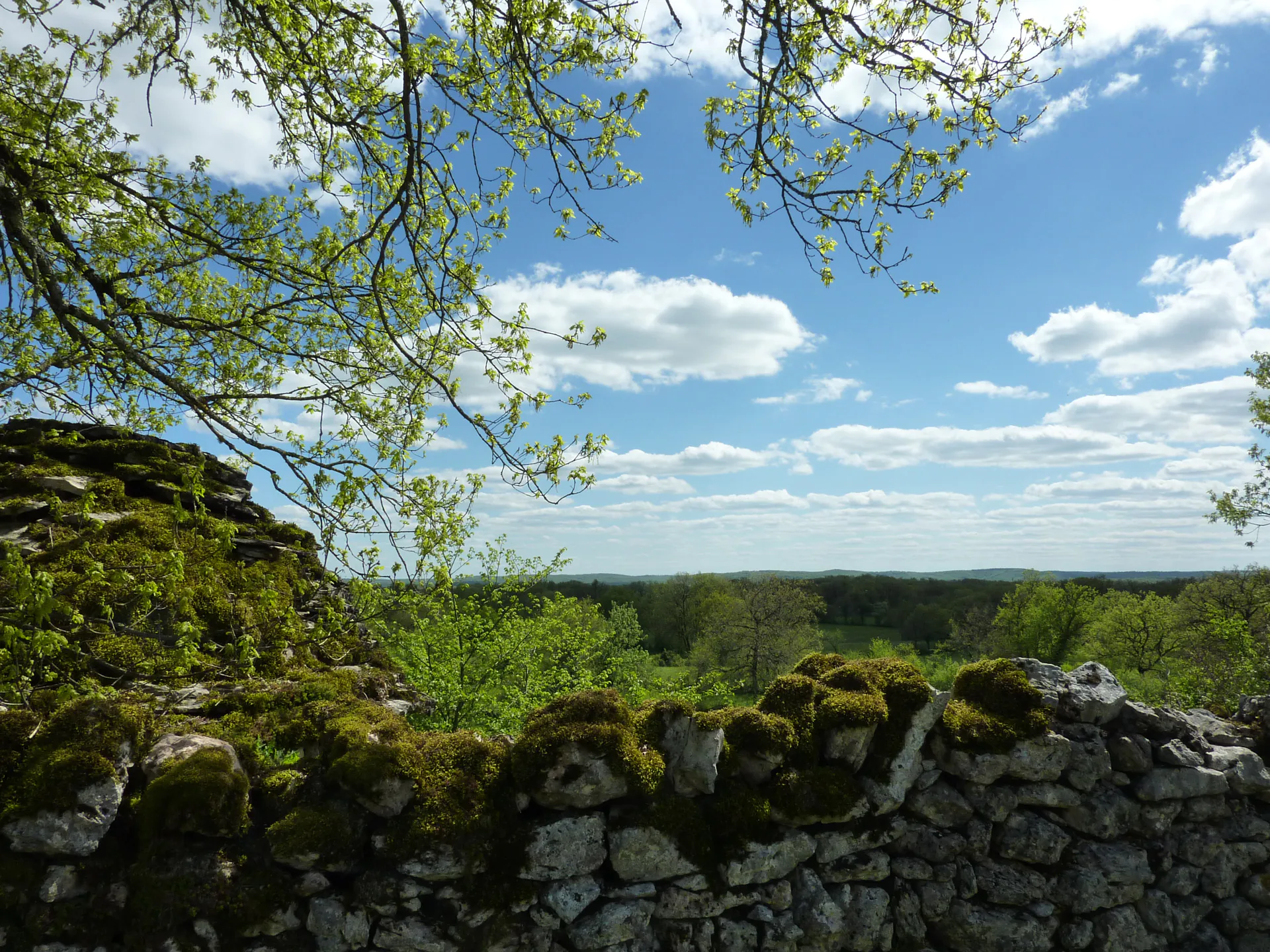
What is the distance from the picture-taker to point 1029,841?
469cm

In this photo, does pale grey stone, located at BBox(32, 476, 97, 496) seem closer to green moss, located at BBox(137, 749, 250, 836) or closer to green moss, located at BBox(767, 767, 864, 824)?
green moss, located at BBox(137, 749, 250, 836)

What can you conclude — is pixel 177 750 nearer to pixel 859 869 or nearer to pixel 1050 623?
pixel 859 869

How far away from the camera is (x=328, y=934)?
3582 mm

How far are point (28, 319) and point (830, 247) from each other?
9.10 metres

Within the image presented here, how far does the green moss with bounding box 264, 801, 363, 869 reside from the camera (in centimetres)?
363

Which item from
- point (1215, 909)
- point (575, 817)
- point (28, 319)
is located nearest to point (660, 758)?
point (575, 817)

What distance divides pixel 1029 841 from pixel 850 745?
1522 millimetres

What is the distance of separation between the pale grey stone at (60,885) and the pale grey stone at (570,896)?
2.48 meters

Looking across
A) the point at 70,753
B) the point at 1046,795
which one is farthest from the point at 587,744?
the point at 1046,795

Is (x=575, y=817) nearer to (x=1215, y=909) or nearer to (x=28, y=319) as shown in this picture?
(x=1215, y=909)

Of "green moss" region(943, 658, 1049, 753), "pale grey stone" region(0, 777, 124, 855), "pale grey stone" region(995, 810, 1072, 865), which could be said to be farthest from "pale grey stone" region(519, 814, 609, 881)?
"pale grey stone" region(995, 810, 1072, 865)

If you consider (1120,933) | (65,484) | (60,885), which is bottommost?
(1120,933)

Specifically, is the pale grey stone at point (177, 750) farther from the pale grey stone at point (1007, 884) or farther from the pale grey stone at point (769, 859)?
the pale grey stone at point (1007, 884)

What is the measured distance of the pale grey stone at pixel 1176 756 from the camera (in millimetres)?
5109
